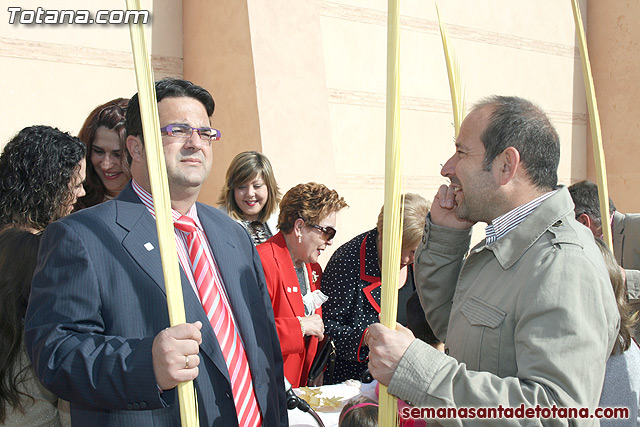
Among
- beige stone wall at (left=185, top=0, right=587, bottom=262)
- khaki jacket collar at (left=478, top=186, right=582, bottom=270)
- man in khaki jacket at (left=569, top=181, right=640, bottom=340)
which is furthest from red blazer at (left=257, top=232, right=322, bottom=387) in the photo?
beige stone wall at (left=185, top=0, right=587, bottom=262)

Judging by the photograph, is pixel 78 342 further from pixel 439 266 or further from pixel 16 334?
pixel 439 266

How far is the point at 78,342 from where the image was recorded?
1.49 meters

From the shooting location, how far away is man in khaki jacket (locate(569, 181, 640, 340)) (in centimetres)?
324

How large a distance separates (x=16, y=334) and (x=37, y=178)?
0.56 meters

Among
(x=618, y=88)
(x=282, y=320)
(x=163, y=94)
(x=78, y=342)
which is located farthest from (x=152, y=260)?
(x=618, y=88)

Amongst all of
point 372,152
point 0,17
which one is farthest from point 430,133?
point 0,17

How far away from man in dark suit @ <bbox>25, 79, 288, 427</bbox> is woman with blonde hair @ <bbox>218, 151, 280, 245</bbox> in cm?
216

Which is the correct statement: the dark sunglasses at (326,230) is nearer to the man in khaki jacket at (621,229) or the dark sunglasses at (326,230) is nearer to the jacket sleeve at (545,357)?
the man in khaki jacket at (621,229)

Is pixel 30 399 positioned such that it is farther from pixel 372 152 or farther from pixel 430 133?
pixel 430 133

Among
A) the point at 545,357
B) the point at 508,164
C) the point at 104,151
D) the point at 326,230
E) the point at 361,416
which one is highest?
the point at 104,151

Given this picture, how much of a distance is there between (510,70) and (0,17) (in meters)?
6.79

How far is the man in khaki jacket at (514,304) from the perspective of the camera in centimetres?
134

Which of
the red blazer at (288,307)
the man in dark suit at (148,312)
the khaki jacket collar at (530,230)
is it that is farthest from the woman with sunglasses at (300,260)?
the khaki jacket collar at (530,230)

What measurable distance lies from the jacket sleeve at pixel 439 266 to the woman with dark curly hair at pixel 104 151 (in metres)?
1.47
